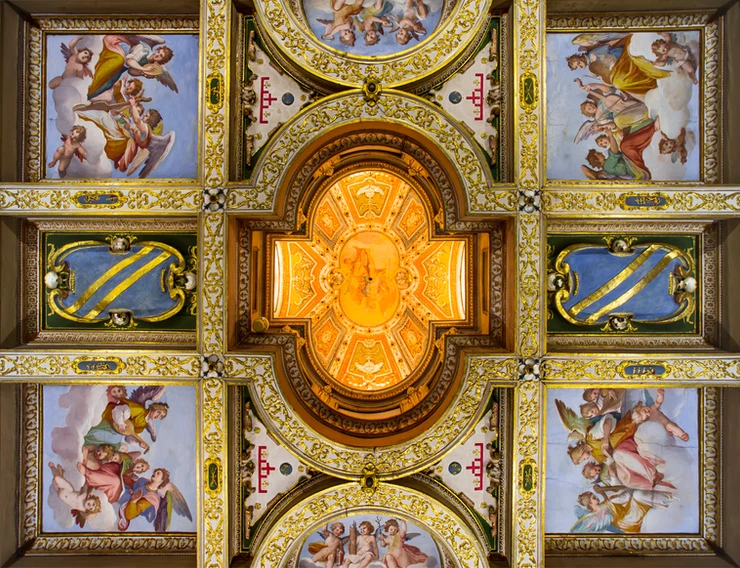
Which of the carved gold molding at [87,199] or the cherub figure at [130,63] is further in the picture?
the cherub figure at [130,63]

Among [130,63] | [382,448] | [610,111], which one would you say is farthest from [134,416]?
[610,111]

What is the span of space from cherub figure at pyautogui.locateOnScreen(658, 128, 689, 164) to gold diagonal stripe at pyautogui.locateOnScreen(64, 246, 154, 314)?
853cm

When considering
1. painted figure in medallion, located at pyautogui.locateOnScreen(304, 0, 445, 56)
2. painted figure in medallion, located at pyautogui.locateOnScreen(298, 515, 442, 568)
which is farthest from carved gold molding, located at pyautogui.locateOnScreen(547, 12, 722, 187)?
painted figure in medallion, located at pyautogui.locateOnScreen(298, 515, 442, 568)

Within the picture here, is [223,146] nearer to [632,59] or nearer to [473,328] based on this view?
[473,328]

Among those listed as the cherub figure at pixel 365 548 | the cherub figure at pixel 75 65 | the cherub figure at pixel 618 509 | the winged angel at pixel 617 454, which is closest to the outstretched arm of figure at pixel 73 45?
the cherub figure at pixel 75 65

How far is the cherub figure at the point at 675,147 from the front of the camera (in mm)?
7777

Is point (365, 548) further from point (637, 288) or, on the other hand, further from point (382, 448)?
point (637, 288)

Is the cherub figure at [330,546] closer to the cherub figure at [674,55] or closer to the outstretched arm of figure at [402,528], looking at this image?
the outstretched arm of figure at [402,528]

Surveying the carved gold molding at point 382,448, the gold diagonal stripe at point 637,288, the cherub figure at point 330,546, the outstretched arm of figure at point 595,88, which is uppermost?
the outstretched arm of figure at point 595,88

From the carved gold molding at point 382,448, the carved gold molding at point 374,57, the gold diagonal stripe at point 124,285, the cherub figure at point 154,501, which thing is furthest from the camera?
the cherub figure at point 154,501

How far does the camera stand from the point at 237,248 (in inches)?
308

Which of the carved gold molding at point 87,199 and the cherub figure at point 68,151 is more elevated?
the cherub figure at point 68,151

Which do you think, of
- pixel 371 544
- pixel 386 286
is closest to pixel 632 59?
pixel 386 286

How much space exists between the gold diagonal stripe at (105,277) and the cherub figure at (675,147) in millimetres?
8529
